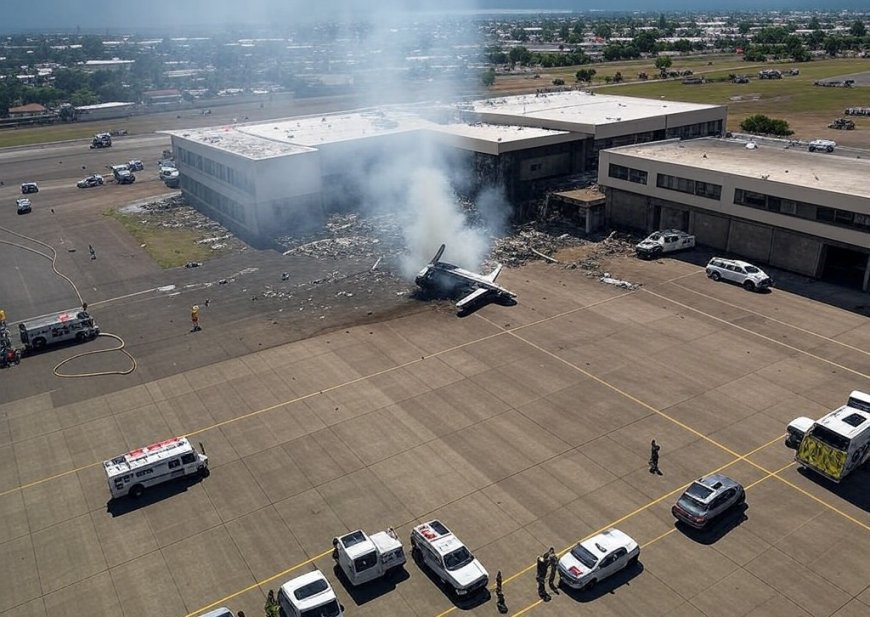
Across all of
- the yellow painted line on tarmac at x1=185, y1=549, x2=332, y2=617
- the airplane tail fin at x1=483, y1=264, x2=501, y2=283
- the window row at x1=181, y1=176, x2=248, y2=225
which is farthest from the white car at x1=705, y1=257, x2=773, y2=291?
the window row at x1=181, y1=176, x2=248, y2=225

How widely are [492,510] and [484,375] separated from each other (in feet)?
42.3

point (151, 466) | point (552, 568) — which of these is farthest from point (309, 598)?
point (151, 466)

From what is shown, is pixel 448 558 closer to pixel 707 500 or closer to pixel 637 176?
pixel 707 500

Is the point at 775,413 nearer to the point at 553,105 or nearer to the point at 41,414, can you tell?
the point at 41,414

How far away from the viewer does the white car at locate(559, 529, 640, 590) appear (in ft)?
85.0

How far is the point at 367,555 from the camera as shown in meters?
26.4

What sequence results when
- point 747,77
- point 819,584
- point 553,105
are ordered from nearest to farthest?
point 819,584 → point 553,105 → point 747,77

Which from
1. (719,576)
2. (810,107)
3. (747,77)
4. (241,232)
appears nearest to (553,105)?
(241,232)

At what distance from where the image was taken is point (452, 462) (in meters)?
34.3

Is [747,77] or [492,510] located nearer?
[492,510]

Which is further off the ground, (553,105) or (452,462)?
(553,105)

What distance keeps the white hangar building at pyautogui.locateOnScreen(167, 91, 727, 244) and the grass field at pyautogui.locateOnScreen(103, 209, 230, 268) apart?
5.04 m

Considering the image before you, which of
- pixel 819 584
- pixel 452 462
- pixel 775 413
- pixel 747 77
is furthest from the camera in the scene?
pixel 747 77

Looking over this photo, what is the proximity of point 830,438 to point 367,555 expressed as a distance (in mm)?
21723
